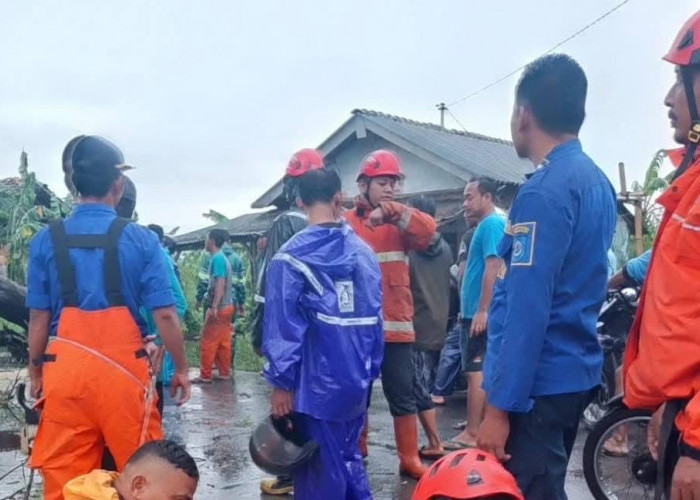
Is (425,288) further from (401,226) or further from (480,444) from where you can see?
(480,444)

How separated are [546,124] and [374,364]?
1.69 metres

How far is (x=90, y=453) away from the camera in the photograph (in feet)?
11.1

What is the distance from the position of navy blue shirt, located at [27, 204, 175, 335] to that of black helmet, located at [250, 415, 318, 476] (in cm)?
75

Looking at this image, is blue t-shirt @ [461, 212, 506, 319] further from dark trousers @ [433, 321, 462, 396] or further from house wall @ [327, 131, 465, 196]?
house wall @ [327, 131, 465, 196]

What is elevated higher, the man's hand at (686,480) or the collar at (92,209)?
the collar at (92,209)

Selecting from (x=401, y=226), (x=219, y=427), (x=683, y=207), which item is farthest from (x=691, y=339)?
(x=219, y=427)

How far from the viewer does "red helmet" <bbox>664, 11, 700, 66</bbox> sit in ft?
7.33

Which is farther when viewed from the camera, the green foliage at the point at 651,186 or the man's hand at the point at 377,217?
the green foliage at the point at 651,186

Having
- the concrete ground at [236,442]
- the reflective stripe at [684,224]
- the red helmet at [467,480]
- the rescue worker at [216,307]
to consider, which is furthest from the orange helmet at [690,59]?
the rescue worker at [216,307]

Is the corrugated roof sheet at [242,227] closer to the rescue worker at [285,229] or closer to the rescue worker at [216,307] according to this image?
the rescue worker at [216,307]

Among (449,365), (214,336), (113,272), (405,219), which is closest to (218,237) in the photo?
(214,336)

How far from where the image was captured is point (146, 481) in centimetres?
272

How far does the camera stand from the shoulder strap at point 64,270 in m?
3.34

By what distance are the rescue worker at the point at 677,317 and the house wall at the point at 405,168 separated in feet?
38.3
